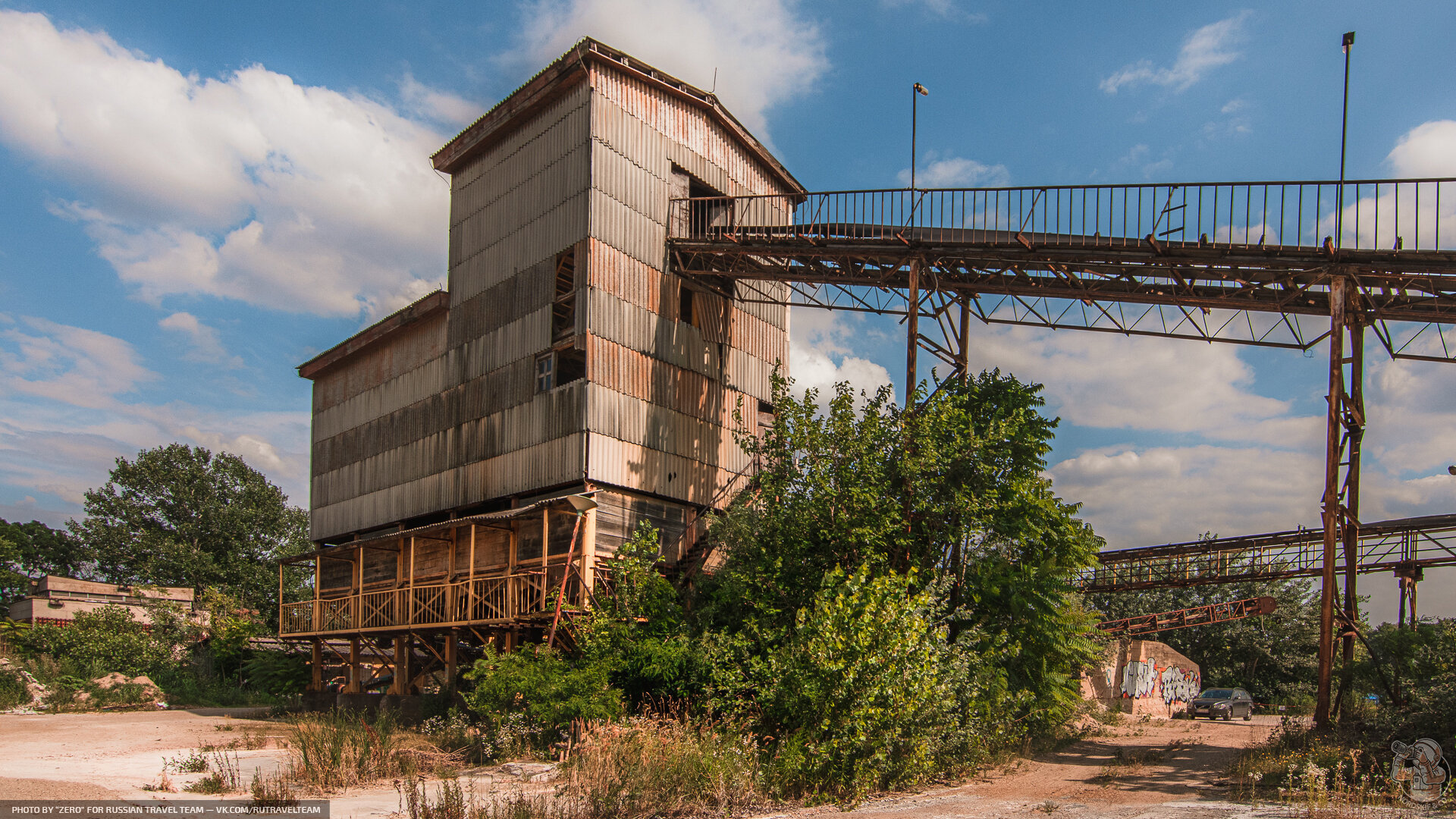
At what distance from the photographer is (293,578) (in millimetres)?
57031

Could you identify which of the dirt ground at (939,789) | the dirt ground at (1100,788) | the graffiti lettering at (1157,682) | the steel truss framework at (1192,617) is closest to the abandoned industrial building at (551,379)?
the dirt ground at (939,789)

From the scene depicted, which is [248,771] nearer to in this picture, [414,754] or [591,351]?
[414,754]

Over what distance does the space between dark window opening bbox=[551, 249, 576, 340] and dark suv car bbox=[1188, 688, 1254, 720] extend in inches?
1075

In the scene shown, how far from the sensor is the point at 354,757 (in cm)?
1538

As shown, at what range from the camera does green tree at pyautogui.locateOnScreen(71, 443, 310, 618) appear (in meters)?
54.7

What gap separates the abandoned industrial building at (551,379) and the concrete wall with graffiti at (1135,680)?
56.8 feet

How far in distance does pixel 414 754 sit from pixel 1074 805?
11.4 meters

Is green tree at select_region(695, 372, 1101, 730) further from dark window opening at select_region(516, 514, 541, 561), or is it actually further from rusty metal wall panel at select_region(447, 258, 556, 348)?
rusty metal wall panel at select_region(447, 258, 556, 348)

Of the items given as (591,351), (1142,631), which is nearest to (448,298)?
(591,351)

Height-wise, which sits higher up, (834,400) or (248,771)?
(834,400)

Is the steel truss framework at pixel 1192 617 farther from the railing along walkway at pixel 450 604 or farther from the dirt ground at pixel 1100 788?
the railing along walkway at pixel 450 604

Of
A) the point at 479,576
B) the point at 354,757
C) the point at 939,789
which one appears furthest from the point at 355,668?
the point at 939,789

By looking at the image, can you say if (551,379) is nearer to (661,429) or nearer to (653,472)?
(661,429)

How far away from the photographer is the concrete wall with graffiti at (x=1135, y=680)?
34.7 m
